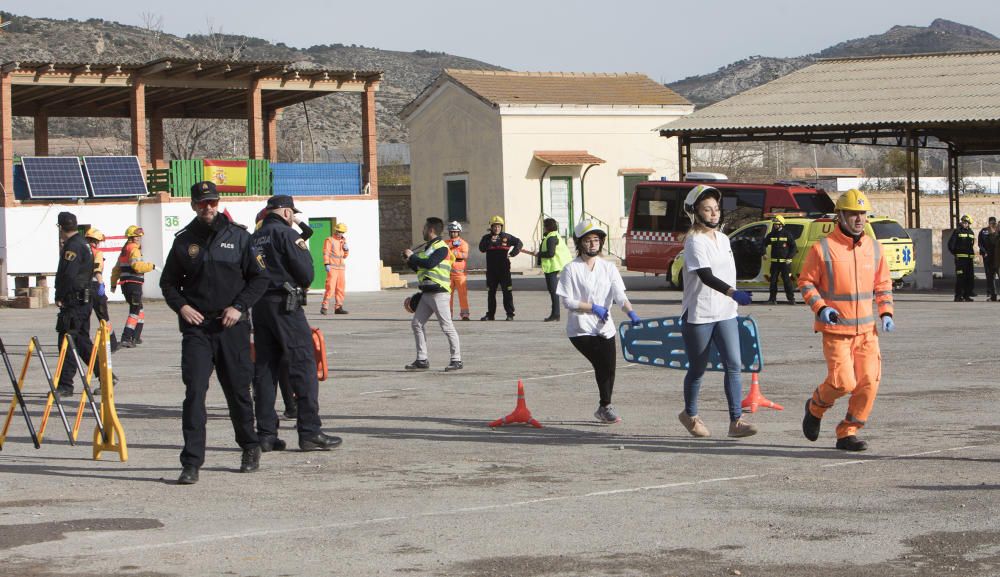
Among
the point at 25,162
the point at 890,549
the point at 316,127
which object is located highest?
the point at 316,127

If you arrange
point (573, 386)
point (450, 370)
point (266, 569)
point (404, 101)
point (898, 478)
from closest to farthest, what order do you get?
point (266, 569) → point (898, 478) → point (573, 386) → point (450, 370) → point (404, 101)

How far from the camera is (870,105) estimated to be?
3569 centimetres

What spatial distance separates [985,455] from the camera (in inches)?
382

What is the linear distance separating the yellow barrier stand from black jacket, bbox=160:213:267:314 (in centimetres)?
90

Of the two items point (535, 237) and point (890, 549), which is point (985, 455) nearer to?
point (890, 549)

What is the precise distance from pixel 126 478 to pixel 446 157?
1613 inches

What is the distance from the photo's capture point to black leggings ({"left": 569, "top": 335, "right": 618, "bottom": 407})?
460 inches

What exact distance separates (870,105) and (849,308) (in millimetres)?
27157

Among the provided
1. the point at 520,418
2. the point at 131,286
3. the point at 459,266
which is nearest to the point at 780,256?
the point at 459,266

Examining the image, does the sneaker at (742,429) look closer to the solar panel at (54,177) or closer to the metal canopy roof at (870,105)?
the metal canopy roof at (870,105)

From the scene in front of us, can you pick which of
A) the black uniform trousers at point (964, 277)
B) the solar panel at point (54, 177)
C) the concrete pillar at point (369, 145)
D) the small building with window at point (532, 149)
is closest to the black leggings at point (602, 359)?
the black uniform trousers at point (964, 277)

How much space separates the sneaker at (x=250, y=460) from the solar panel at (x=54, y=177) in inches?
1004

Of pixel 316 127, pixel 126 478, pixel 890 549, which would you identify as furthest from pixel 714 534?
pixel 316 127

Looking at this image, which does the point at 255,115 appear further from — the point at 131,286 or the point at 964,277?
the point at 964,277
